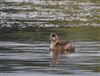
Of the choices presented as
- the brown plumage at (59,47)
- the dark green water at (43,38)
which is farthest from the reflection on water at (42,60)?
the brown plumage at (59,47)

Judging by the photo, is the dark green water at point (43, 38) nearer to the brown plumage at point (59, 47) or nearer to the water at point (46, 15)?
the water at point (46, 15)

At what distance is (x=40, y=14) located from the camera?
3984cm

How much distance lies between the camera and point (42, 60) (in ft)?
69.1

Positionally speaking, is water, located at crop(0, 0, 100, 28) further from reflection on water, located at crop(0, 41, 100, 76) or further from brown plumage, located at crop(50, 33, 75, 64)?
reflection on water, located at crop(0, 41, 100, 76)

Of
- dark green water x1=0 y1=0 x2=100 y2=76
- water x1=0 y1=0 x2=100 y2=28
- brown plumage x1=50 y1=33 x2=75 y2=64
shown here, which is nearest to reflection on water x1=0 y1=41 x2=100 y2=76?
dark green water x1=0 y1=0 x2=100 y2=76

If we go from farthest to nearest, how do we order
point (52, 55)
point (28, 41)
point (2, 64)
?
point (28, 41)
point (52, 55)
point (2, 64)

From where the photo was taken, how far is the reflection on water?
61.4 feet

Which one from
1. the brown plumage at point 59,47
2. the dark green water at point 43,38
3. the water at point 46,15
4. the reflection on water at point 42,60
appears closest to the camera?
the reflection on water at point 42,60

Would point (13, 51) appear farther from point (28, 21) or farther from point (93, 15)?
point (93, 15)

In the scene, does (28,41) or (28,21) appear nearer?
(28,41)

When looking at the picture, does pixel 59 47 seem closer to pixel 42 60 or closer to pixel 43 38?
pixel 43 38

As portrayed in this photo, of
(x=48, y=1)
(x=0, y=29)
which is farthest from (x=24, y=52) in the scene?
(x=48, y=1)

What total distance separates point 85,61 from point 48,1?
32.6 meters

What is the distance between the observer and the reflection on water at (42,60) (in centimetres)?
1872
